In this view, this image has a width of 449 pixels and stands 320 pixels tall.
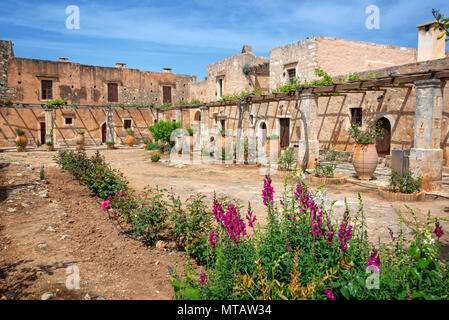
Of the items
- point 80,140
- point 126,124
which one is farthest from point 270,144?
point 126,124

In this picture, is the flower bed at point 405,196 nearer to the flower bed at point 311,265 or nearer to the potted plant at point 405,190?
the potted plant at point 405,190

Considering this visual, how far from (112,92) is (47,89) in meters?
4.77

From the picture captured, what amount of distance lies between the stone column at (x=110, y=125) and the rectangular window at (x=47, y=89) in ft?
14.3

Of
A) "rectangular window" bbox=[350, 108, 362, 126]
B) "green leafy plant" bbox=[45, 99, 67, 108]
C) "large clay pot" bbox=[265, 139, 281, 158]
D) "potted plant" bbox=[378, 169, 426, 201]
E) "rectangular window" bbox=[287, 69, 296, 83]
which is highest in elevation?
"rectangular window" bbox=[287, 69, 296, 83]

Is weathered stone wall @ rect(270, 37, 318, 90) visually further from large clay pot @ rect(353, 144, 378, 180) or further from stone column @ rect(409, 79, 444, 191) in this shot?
stone column @ rect(409, 79, 444, 191)

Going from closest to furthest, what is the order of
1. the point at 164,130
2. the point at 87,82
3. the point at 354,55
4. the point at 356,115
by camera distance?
the point at 356,115
the point at 354,55
the point at 164,130
the point at 87,82

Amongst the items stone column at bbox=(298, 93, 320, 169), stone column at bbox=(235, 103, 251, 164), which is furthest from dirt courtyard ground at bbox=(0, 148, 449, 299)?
stone column at bbox=(235, 103, 251, 164)

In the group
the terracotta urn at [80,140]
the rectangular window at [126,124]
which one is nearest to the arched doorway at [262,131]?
the terracotta urn at [80,140]

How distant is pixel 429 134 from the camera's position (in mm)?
7262

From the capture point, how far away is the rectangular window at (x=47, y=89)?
23.2 m

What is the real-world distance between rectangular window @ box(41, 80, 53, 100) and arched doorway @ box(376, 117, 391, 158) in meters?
22.9

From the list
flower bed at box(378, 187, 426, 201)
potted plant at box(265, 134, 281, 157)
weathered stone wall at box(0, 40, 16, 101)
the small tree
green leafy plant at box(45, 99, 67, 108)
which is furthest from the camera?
weathered stone wall at box(0, 40, 16, 101)

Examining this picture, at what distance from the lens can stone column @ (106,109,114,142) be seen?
2427 centimetres

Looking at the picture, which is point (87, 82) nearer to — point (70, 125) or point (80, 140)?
point (70, 125)
